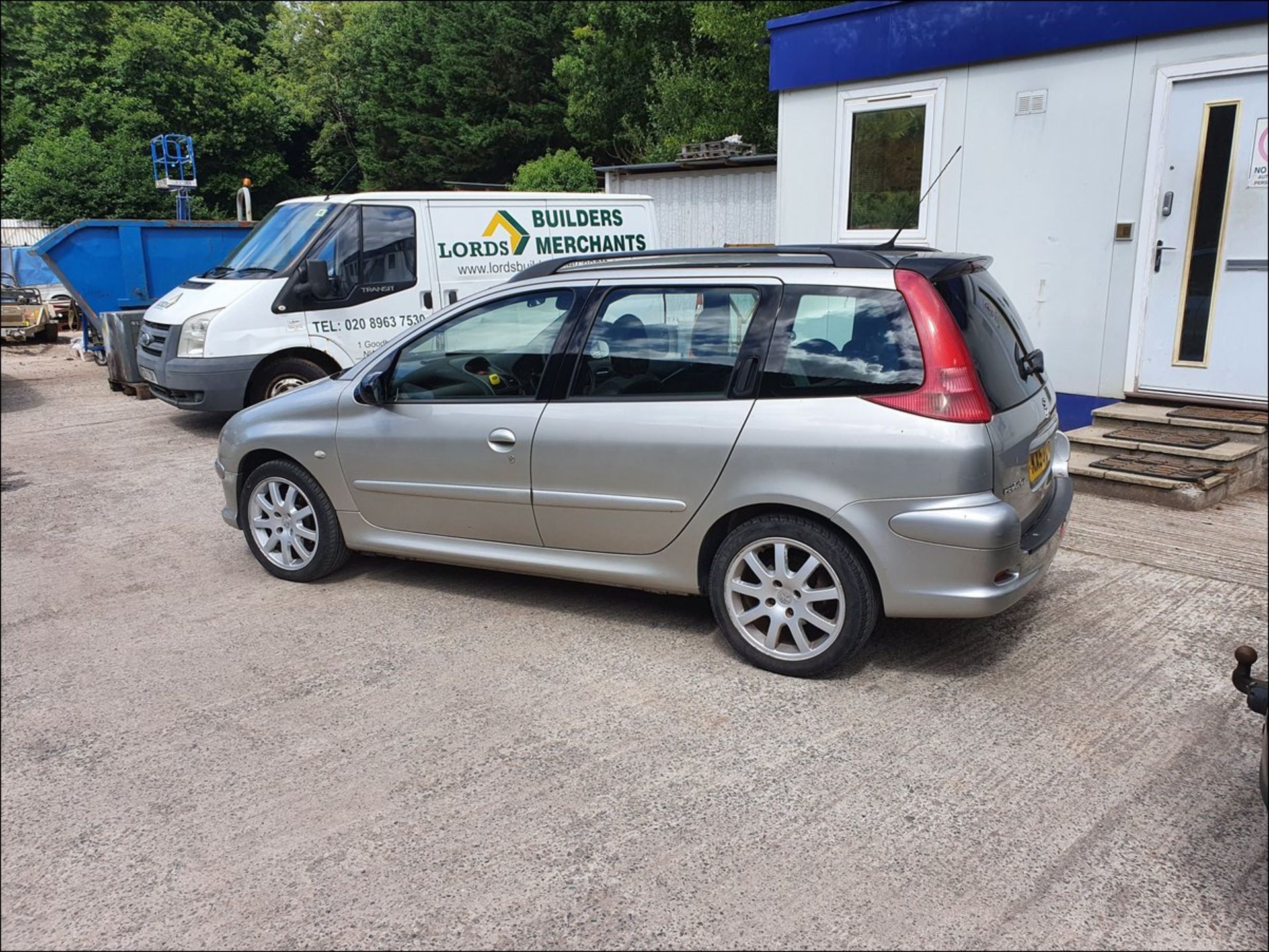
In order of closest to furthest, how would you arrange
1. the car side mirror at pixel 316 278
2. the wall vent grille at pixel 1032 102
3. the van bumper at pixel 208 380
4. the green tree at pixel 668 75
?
the wall vent grille at pixel 1032 102
the van bumper at pixel 208 380
the car side mirror at pixel 316 278
the green tree at pixel 668 75

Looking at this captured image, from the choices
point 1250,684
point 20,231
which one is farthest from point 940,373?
point 20,231

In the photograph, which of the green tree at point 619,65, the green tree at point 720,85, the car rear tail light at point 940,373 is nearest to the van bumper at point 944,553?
the car rear tail light at point 940,373

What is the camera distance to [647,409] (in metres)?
4.36

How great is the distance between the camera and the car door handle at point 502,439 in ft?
15.2

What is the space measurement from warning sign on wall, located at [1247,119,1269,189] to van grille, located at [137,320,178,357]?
8562 millimetres

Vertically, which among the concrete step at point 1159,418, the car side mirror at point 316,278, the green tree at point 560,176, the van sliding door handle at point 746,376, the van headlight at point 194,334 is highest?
the green tree at point 560,176

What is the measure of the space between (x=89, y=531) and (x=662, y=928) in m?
4.92

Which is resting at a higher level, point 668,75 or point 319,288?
point 668,75

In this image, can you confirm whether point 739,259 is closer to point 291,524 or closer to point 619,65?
point 291,524

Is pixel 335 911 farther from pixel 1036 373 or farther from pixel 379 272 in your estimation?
pixel 379 272

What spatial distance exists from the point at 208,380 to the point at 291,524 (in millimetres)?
3984

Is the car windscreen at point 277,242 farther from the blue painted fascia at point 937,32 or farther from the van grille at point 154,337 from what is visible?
the blue painted fascia at point 937,32

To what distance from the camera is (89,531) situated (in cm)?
610

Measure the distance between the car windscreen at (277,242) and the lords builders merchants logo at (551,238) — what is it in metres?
1.16
